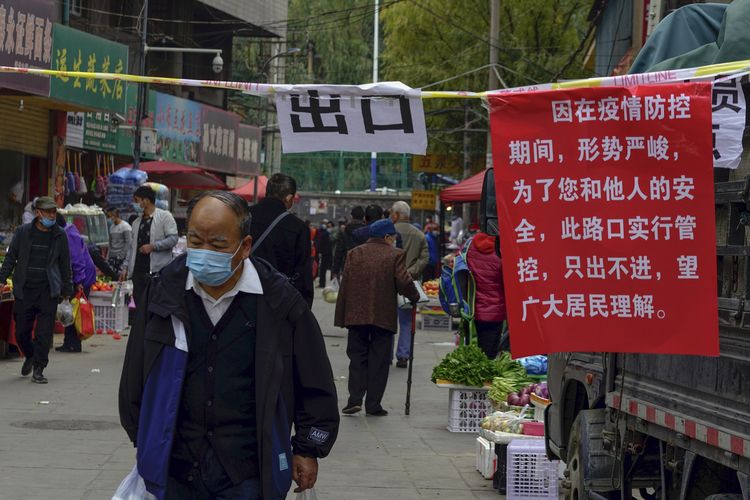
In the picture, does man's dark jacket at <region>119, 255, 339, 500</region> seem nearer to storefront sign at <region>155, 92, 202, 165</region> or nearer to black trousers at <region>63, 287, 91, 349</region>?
black trousers at <region>63, 287, 91, 349</region>

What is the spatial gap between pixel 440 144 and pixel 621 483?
34.3 meters

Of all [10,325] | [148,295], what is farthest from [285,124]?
[10,325]

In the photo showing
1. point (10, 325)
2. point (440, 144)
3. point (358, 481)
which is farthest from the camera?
point (440, 144)

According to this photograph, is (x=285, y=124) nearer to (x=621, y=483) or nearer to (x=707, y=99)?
(x=707, y=99)

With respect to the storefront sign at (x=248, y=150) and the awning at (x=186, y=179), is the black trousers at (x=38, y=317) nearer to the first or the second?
the awning at (x=186, y=179)

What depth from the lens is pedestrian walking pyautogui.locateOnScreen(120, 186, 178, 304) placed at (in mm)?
14609

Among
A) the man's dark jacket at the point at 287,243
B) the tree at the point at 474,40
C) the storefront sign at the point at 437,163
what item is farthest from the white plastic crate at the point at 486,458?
the storefront sign at the point at 437,163

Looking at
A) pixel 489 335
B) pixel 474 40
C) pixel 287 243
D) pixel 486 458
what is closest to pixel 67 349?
pixel 489 335

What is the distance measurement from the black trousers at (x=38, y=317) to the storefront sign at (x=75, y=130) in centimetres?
1273

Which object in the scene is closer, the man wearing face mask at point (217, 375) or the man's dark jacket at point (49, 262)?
the man wearing face mask at point (217, 375)

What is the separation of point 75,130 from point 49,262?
13751 mm

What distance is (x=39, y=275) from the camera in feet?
42.8

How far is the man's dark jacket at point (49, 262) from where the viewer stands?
13000 millimetres

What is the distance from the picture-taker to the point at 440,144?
132 feet
